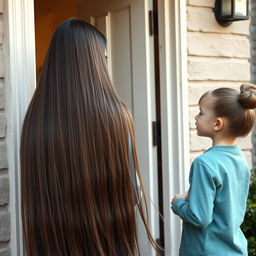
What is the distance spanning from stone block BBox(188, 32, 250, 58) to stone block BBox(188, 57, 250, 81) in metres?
0.04

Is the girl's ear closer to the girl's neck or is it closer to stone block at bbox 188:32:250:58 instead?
the girl's neck

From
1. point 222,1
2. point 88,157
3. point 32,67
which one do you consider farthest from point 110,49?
point 88,157

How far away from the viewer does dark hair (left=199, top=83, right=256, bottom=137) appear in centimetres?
207

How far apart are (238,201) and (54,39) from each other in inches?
44.7

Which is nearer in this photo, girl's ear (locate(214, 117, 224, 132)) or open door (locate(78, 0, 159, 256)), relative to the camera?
girl's ear (locate(214, 117, 224, 132))

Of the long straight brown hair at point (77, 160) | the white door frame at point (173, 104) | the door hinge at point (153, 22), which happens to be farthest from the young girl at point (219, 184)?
the door hinge at point (153, 22)

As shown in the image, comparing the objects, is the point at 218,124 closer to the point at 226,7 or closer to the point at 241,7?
the point at 226,7

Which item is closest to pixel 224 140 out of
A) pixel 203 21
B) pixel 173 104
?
pixel 173 104

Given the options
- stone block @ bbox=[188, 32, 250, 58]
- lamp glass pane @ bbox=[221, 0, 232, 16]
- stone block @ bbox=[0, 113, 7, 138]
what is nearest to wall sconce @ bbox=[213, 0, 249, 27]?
lamp glass pane @ bbox=[221, 0, 232, 16]

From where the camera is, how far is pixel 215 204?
2.03 m

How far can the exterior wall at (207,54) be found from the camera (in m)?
2.92

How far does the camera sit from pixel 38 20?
5.26 metres

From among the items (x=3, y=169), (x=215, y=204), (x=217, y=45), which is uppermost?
(x=217, y=45)

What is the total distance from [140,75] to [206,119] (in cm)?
95
